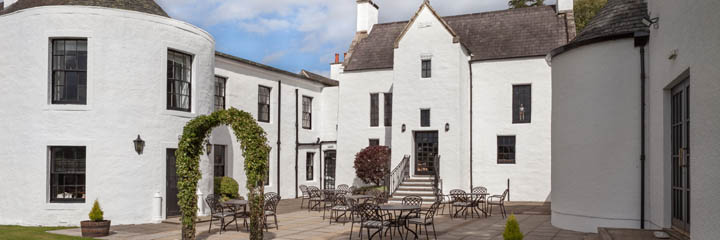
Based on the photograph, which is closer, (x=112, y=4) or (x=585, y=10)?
(x=112, y=4)

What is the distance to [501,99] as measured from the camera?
22.4 metres

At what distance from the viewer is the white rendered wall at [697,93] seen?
20.5 ft

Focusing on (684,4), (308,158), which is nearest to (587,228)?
(684,4)

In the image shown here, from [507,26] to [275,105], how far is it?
10.6 meters

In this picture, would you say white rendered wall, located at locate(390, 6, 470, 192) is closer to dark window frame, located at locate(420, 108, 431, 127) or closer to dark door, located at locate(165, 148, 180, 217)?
dark window frame, located at locate(420, 108, 431, 127)

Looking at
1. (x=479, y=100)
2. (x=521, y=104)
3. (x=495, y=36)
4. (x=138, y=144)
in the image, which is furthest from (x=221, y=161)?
(x=495, y=36)

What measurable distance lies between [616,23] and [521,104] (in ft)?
34.6

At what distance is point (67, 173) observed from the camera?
45.8ft

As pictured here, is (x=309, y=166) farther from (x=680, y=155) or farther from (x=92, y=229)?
(x=680, y=155)

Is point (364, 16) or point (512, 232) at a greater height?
point (364, 16)

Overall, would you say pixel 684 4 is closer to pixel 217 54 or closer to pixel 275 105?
pixel 217 54

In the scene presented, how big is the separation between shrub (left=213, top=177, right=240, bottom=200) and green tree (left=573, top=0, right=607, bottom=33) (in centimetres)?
2171

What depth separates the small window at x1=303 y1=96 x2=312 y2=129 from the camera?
25406mm

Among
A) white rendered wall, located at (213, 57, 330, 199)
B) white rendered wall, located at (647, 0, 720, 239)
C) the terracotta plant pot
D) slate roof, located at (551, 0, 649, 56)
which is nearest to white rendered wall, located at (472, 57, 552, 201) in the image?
white rendered wall, located at (213, 57, 330, 199)
